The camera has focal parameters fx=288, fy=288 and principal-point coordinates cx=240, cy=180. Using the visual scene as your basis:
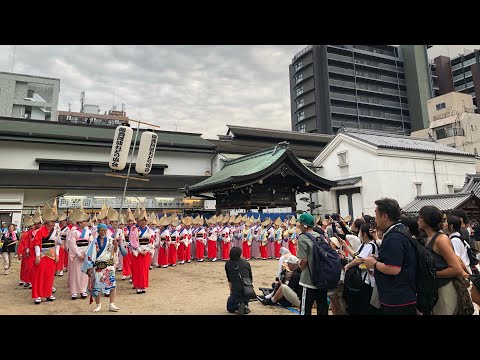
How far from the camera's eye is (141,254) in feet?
26.5

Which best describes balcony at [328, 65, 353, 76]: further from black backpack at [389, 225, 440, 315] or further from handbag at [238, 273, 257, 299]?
black backpack at [389, 225, 440, 315]

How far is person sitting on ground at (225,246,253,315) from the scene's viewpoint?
19.1 feet

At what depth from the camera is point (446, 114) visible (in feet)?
119

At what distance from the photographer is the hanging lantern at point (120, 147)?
377 inches

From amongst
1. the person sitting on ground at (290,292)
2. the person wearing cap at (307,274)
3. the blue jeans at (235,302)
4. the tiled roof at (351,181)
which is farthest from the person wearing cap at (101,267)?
the tiled roof at (351,181)

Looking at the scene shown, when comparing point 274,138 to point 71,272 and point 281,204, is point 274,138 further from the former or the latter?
point 71,272

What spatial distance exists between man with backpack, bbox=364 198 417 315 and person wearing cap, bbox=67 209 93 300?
23.4ft

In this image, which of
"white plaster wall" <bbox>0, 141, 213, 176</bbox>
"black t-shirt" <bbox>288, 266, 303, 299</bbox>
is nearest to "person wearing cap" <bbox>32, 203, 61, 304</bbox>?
"black t-shirt" <bbox>288, 266, 303, 299</bbox>

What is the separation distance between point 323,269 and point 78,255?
6.67 m

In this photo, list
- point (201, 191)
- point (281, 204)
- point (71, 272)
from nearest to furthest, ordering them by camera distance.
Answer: point (71, 272)
point (281, 204)
point (201, 191)

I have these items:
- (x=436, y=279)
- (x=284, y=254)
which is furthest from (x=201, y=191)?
(x=436, y=279)

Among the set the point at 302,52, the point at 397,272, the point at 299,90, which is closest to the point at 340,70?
the point at 302,52

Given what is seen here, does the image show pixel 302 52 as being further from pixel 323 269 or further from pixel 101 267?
pixel 323 269

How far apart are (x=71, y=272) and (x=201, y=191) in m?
7.81
